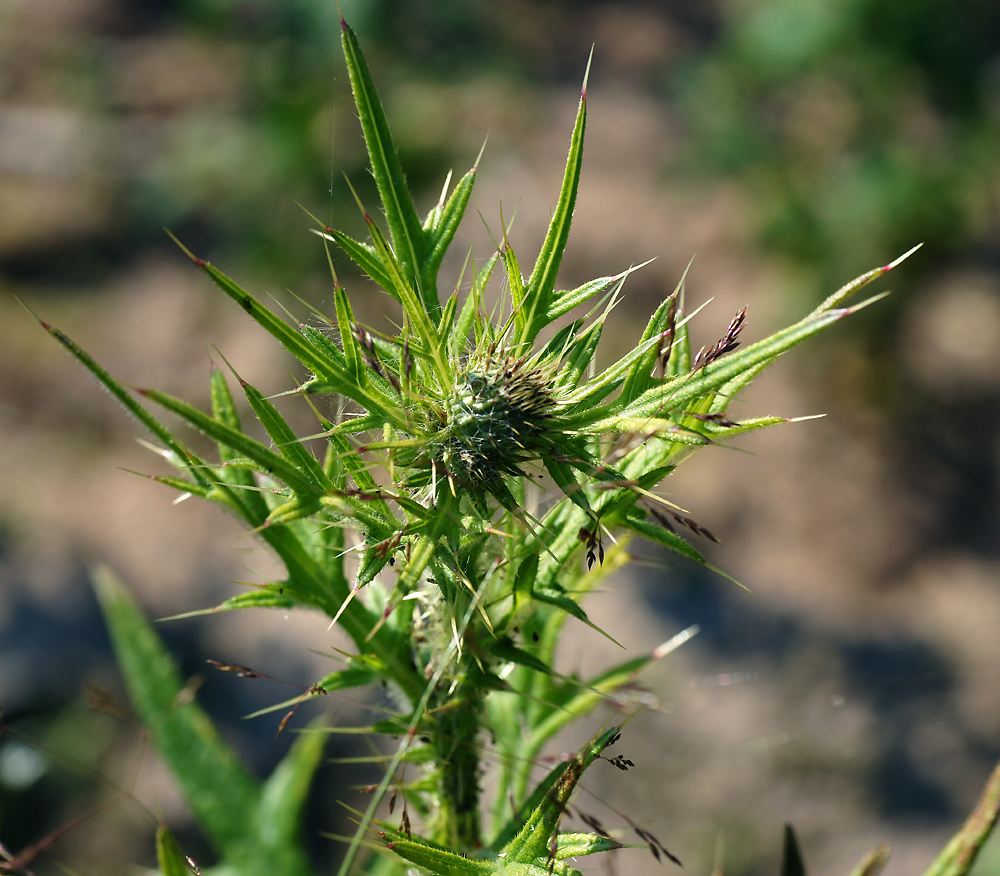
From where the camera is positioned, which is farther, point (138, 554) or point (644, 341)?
point (138, 554)

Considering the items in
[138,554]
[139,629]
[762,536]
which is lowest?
[138,554]

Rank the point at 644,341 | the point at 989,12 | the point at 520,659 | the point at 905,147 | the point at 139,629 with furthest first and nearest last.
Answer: the point at 989,12
the point at 905,147
the point at 139,629
the point at 520,659
the point at 644,341

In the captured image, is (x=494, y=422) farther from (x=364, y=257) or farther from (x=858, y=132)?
(x=858, y=132)

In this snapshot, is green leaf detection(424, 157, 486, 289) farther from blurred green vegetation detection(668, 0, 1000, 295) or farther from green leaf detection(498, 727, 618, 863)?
blurred green vegetation detection(668, 0, 1000, 295)

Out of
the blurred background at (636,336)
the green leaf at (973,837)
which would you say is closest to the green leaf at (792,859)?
the green leaf at (973,837)

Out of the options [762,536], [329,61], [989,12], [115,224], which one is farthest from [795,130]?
[115,224]

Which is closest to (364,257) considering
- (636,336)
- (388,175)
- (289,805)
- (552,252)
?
(388,175)

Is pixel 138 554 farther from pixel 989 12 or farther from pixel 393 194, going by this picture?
pixel 989 12
